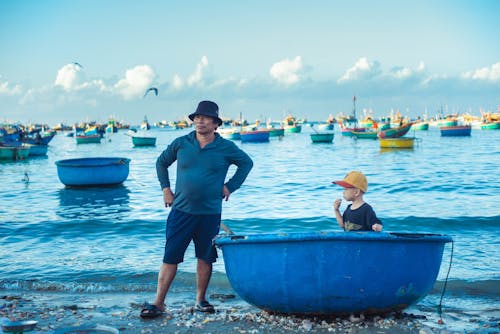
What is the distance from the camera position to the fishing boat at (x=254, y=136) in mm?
73500

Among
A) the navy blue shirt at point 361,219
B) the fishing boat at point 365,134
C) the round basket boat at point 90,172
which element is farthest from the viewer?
the fishing boat at point 365,134

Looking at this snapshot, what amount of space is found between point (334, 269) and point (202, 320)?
1453mm

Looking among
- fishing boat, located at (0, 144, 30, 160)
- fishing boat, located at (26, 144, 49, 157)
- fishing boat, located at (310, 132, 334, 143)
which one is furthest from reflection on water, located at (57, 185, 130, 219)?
fishing boat, located at (310, 132, 334, 143)

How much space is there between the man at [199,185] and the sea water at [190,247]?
8.00ft

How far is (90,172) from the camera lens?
20.4 m

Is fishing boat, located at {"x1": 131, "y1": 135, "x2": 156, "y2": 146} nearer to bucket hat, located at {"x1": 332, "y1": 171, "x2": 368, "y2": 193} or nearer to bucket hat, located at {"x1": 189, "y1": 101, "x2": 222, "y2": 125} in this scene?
bucket hat, located at {"x1": 189, "y1": 101, "x2": 222, "y2": 125}

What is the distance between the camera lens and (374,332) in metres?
5.02

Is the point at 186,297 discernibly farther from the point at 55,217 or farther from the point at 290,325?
the point at 55,217

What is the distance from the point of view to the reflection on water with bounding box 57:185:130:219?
15796mm

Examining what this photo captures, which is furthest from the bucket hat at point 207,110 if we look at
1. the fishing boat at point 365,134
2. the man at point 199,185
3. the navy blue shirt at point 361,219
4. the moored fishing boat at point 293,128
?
the moored fishing boat at point 293,128

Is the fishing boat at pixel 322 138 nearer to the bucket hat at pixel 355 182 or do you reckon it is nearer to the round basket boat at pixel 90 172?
the round basket boat at pixel 90 172

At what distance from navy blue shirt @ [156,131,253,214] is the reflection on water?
10226 millimetres

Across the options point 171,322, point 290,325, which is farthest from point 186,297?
point 290,325

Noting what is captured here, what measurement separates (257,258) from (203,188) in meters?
0.83
